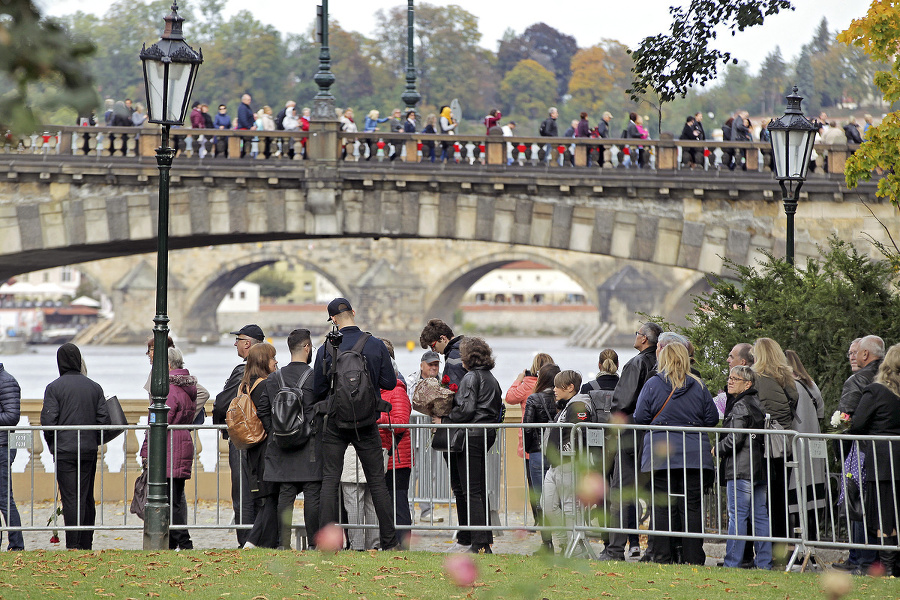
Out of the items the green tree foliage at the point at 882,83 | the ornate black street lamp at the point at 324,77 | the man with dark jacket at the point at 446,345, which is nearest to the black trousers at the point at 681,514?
the man with dark jacket at the point at 446,345

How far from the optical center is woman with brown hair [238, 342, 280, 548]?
22.3ft

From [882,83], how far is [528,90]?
63.0 meters

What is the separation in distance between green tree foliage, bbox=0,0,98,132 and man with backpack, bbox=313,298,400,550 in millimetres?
4011

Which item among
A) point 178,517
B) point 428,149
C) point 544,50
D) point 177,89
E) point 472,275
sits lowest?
point 178,517

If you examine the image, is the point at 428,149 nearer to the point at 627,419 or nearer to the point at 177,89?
the point at 177,89

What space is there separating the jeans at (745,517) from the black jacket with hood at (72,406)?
146 inches

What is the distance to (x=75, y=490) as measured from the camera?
733 centimetres

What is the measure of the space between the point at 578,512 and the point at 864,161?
20.8 feet

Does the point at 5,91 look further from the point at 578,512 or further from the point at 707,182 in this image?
the point at 707,182

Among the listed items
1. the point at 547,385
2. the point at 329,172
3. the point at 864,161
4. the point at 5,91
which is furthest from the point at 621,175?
the point at 5,91

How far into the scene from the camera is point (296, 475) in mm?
6660

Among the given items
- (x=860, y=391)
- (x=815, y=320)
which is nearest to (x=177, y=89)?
(x=860, y=391)

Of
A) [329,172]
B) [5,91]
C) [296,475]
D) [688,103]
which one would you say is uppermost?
[688,103]

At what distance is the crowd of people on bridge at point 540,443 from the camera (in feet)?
21.2
